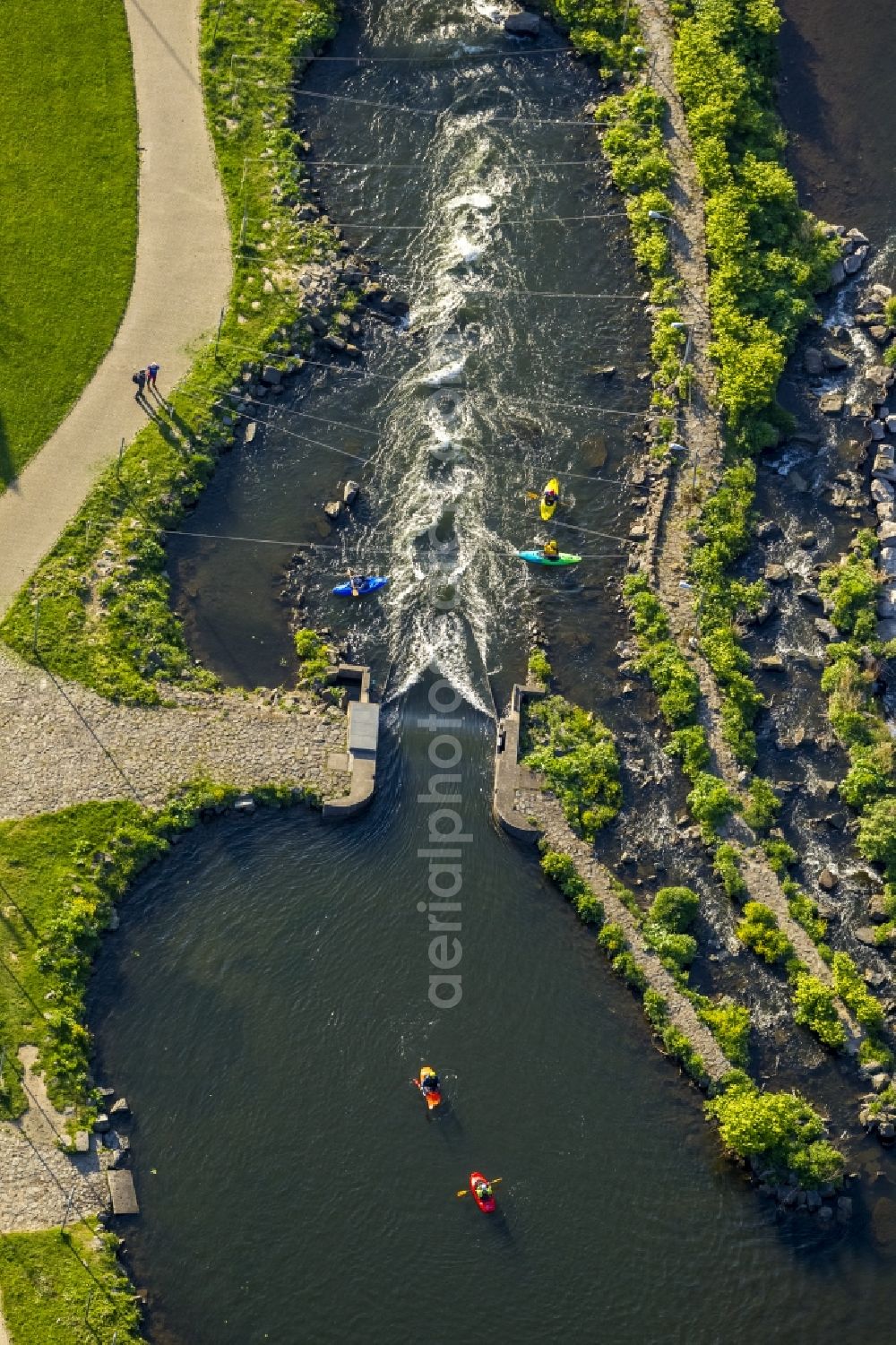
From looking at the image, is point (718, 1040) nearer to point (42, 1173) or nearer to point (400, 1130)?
point (400, 1130)

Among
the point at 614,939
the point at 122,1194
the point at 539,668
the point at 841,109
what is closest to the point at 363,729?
the point at 539,668

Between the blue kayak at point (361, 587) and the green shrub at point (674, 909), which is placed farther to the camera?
the blue kayak at point (361, 587)

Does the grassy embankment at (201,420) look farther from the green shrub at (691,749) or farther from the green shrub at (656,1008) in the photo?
the green shrub at (656,1008)

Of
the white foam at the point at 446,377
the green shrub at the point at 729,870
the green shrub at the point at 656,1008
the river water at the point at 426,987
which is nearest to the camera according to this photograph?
the river water at the point at 426,987

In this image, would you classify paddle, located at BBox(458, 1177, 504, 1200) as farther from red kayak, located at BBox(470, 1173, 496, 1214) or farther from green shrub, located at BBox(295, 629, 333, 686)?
green shrub, located at BBox(295, 629, 333, 686)

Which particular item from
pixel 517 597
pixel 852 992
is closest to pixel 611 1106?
pixel 852 992

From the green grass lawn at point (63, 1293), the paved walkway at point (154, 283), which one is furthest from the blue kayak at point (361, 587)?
the green grass lawn at point (63, 1293)

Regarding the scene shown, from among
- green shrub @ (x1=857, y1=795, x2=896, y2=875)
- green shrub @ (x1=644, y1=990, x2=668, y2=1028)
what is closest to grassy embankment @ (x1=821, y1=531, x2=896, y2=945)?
green shrub @ (x1=857, y1=795, x2=896, y2=875)
